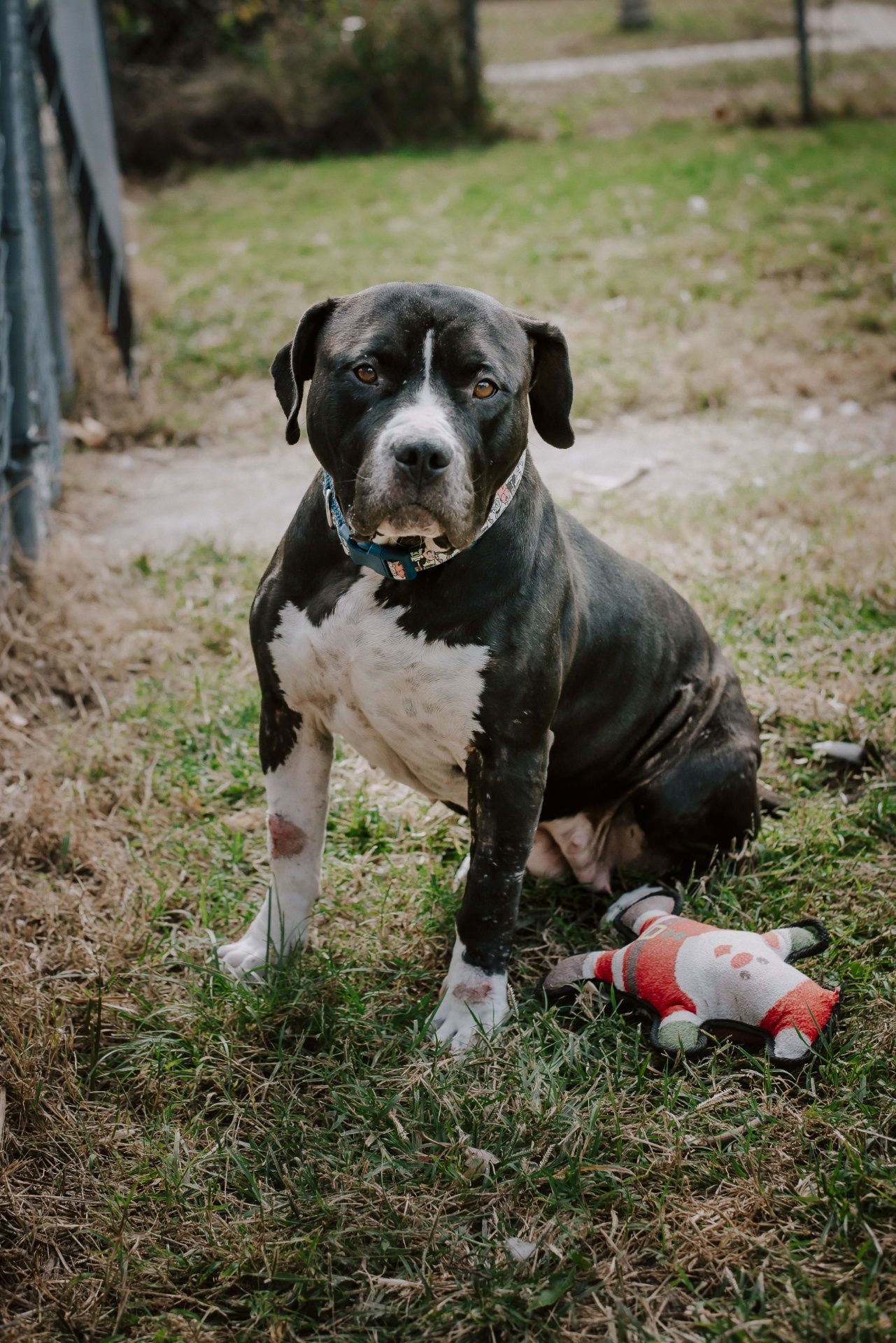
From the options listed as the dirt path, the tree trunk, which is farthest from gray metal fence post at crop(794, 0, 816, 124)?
the tree trunk

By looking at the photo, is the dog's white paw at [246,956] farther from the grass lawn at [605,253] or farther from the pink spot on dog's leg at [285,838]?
the grass lawn at [605,253]

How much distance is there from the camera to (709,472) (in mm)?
5152

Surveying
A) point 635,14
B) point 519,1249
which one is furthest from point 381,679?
point 635,14

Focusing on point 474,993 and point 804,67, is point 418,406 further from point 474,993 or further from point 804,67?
point 804,67

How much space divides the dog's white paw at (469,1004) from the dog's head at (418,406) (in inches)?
36.0

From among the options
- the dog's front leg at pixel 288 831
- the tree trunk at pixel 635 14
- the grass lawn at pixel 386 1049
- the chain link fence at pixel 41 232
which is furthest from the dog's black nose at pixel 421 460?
the tree trunk at pixel 635 14

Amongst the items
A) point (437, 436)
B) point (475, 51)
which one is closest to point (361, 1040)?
point (437, 436)

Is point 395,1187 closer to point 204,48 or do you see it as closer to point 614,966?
point 614,966

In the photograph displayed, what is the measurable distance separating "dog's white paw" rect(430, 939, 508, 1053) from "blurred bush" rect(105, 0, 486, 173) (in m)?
10.7

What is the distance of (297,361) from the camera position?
92.7 inches

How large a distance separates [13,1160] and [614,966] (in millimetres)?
1249

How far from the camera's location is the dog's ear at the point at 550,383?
7.77 ft

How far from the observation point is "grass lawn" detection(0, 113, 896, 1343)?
1.86 meters

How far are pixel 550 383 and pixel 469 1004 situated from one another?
1358 millimetres
